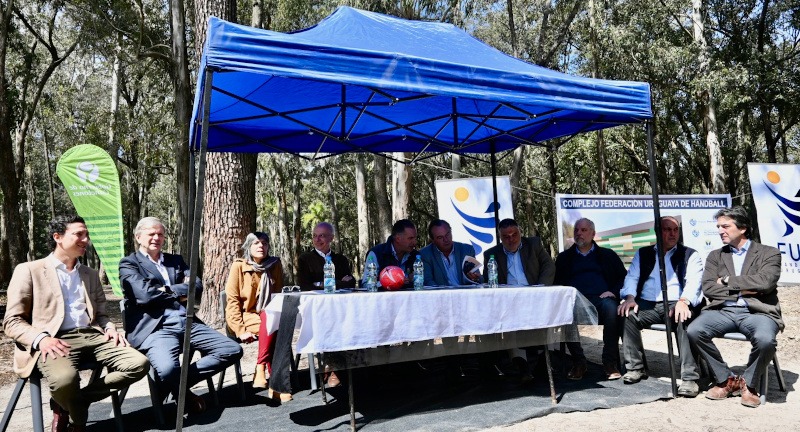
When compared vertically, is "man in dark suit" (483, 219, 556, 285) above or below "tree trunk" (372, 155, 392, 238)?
below

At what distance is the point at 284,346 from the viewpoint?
3666mm

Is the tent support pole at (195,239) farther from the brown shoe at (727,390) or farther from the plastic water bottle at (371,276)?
the brown shoe at (727,390)

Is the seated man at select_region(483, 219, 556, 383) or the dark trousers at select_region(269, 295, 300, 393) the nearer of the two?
the dark trousers at select_region(269, 295, 300, 393)

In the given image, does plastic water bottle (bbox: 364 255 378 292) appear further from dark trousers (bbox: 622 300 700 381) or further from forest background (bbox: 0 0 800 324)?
forest background (bbox: 0 0 800 324)

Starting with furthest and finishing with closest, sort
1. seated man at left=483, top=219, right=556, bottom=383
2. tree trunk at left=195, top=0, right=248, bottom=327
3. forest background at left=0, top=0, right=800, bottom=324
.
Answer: forest background at left=0, top=0, right=800, bottom=324
tree trunk at left=195, top=0, right=248, bottom=327
seated man at left=483, top=219, right=556, bottom=383

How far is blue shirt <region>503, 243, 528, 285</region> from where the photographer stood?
561cm

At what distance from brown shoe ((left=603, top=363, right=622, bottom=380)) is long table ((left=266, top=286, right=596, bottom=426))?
652 millimetres

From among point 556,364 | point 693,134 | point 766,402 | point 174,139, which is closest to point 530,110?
point 556,364

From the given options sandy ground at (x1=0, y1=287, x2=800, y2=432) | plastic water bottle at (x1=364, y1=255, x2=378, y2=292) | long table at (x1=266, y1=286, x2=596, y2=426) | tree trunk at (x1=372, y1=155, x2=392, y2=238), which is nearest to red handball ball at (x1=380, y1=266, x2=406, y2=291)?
plastic water bottle at (x1=364, y1=255, x2=378, y2=292)

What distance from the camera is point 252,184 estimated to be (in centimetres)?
819

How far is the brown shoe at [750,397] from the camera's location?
4.24 meters

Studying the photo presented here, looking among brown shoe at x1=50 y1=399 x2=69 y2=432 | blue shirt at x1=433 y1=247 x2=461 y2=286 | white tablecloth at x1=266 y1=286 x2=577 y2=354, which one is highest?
blue shirt at x1=433 y1=247 x2=461 y2=286

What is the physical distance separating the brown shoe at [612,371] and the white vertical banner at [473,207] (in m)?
4.02

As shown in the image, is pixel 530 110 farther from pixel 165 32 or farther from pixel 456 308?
pixel 165 32
